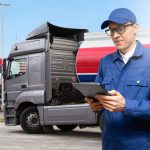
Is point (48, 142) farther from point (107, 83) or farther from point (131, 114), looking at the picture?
point (131, 114)

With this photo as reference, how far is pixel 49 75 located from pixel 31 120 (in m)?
1.44

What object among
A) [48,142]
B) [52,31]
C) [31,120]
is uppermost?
[52,31]

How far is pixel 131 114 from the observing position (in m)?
2.83

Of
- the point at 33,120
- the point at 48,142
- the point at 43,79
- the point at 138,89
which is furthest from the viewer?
the point at 33,120

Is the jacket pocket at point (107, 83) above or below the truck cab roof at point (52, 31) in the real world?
below

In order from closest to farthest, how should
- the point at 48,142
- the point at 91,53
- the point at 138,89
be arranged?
1. the point at 138,89
2. the point at 48,142
3. the point at 91,53

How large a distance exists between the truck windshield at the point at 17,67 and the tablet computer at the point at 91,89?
1239 centimetres

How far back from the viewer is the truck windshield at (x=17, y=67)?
1530 cm

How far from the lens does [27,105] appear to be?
15.6 metres

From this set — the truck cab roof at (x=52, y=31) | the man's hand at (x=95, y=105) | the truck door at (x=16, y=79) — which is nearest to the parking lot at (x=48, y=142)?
the truck door at (x=16, y=79)

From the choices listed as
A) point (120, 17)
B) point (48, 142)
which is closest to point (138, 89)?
point (120, 17)

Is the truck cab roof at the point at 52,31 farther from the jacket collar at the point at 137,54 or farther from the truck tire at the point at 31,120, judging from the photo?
the jacket collar at the point at 137,54

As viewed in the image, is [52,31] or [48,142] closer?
[48,142]

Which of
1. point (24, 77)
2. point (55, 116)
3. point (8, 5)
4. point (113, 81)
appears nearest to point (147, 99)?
point (113, 81)
